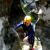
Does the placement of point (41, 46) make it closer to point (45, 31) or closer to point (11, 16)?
point (45, 31)

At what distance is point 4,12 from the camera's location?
842 mm

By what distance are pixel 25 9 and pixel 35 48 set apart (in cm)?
18

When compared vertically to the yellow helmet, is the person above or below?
below

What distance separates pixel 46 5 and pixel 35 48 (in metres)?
0.19

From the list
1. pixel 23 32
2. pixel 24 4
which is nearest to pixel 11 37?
pixel 23 32

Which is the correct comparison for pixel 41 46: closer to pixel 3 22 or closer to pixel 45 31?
pixel 45 31

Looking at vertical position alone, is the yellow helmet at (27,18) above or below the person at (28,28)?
above

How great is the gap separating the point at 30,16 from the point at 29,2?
0.21 feet

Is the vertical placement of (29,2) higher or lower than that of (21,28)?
higher

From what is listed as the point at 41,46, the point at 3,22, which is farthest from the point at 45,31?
the point at 3,22

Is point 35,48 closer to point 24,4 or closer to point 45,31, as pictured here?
point 45,31

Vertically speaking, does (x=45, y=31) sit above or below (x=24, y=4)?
below

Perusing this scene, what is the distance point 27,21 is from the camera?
0.87 metres

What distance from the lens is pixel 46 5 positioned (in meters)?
0.84
